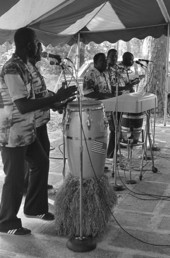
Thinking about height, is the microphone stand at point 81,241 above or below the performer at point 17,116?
below

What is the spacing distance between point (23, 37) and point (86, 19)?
3896 millimetres

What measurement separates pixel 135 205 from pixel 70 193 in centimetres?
96

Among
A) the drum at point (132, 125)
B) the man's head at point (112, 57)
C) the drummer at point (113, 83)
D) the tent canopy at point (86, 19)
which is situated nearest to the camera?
the tent canopy at point (86, 19)

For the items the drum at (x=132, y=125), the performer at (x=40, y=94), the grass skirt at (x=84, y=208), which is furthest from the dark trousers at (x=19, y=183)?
the drum at (x=132, y=125)

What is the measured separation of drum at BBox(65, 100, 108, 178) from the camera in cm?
272

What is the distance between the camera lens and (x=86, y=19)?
630 cm

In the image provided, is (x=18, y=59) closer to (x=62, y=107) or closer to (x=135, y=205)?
(x=62, y=107)

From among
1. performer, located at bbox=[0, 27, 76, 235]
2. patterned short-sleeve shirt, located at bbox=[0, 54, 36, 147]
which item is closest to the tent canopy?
performer, located at bbox=[0, 27, 76, 235]

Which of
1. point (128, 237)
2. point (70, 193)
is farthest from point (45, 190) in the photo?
point (128, 237)

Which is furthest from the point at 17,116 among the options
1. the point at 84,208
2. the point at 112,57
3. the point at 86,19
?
the point at 86,19

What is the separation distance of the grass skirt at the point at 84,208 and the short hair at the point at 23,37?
111 centimetres

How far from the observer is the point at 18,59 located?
8.79ft

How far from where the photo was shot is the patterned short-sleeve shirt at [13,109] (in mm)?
2568

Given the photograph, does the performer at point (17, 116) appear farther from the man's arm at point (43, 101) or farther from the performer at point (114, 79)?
the performer at point (114, 79)
